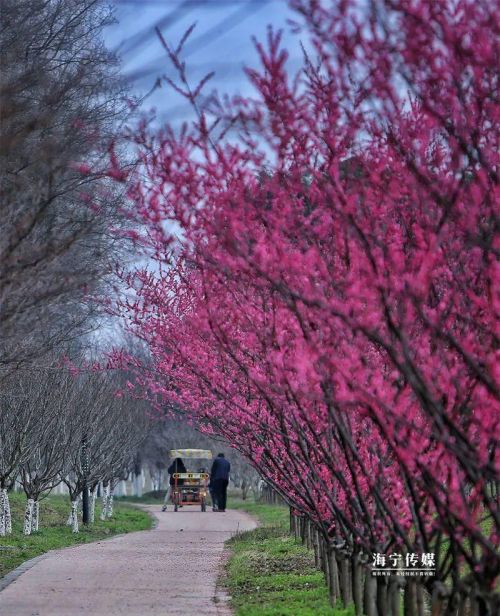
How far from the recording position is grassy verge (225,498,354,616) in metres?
11.1

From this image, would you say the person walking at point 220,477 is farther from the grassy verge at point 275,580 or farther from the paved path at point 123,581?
the grassy verge at point 275,580

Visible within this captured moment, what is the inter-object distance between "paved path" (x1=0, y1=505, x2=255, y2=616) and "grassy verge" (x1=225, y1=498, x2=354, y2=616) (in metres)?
0.31

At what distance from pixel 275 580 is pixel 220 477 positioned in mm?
23102

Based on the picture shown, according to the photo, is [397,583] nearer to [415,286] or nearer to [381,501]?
[381,501]

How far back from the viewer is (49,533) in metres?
25.4

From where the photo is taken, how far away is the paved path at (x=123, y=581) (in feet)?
37.4

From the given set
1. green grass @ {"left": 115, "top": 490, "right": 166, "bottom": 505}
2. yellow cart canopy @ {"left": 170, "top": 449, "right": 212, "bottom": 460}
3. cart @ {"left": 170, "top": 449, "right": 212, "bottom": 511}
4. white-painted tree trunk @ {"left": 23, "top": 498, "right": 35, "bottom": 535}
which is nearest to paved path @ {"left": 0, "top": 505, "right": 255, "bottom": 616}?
white-painted tree trunk @ {"left": 23, "top": 498, "right": 35, "bottom": 535}

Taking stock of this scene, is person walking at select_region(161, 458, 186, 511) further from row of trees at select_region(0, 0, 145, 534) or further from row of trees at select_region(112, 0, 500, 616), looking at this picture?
row of trees at select_region(112, 0, 500, 616)

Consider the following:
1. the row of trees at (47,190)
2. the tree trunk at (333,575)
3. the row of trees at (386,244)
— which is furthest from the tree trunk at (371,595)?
the row of trees at (47,190)

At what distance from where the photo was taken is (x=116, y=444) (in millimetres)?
34812

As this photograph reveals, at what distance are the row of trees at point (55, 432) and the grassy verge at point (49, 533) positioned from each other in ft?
1.52

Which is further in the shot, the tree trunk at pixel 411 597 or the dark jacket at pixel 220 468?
the dark jacket at pixel 220 468

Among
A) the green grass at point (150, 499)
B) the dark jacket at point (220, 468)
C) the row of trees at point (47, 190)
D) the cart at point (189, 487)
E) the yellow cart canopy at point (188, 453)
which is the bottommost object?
the green grass at point (150, 499)

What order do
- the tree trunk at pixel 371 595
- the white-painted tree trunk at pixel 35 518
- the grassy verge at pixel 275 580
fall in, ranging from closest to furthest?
1. the tree trunk at pixel 371 595
2. the grassy verge at pixel 275 580
3. the white-painted tree trunk at pixel 35 518
